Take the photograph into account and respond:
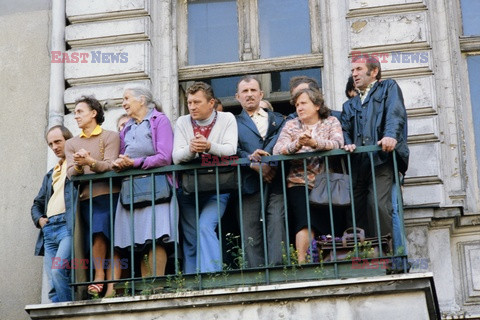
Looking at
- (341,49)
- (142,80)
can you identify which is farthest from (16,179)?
(341,49)

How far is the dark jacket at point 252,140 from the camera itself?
980cm

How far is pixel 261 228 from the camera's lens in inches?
383

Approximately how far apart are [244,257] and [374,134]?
1.42m

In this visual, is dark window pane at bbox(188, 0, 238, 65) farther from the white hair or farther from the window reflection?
the white hair

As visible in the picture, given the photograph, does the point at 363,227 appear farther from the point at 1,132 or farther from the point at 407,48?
the point at 1,132

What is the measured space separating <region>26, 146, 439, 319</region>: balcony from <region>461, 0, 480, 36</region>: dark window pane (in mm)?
2497

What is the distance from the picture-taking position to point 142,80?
1152 cm

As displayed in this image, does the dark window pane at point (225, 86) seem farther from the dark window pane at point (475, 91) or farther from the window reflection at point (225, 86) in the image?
the dark window pane at point (475, 91)

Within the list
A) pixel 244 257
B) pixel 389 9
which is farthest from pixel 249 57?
pixel 244 257

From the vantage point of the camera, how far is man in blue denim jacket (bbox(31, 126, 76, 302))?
996 cm

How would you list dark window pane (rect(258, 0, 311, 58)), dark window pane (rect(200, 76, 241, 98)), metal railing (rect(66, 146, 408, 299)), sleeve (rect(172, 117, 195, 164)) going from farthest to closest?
1. dark window pane (rect(258, 0, 311, 58))
2. dark window pane (rect(200, 76, 241, 98))
3. sleeve (rect(172, 117, 195, 164))
4. metal railing (rect(66, 146, 408, 299))

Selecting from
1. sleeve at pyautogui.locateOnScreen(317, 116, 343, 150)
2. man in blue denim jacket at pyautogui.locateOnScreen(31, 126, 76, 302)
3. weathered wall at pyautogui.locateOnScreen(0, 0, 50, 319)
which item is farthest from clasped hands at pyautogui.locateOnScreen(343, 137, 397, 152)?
weathered wall at pyautogui.locateOnScreen(0, 0, 50, 319)

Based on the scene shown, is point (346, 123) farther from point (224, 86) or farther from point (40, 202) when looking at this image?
point (40, 202)

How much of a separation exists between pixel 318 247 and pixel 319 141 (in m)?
0.82
